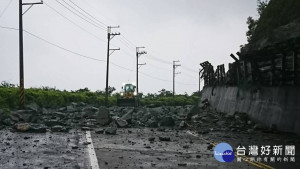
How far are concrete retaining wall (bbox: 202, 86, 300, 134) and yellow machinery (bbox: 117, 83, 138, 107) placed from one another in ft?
84.3

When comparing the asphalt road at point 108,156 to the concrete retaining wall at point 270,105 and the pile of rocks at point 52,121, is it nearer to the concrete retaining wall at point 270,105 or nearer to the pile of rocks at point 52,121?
the concrete retaining wall at point 270,105

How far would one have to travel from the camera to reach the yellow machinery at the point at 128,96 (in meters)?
49.3

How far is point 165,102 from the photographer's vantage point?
78.7 m

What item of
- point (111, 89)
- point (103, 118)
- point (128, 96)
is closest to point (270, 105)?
point (103, 118)

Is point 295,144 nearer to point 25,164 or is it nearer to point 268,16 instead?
point 25,164

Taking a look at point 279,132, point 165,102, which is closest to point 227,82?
point 279,132

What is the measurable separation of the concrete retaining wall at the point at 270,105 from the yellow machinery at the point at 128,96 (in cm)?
2568

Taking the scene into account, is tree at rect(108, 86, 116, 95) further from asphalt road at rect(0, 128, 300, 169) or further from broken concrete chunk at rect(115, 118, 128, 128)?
asphalt road at rect(0, 128, 300, 169)

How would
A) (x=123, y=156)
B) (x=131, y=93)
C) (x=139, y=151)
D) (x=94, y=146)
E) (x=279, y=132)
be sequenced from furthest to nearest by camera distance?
(x=131, y=93)
(x=279, y=132)
(x=94, y=146)
(x=139, y=151)
(x=123, y=156)

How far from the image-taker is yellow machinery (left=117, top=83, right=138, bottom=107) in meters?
49.3

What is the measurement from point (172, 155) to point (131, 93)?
41.7m

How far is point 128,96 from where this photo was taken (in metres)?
51.2

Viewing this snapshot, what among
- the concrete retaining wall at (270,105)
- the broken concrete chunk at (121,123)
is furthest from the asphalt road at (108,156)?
the broken concrete chunk at (121,123)

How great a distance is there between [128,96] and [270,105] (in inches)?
1384
